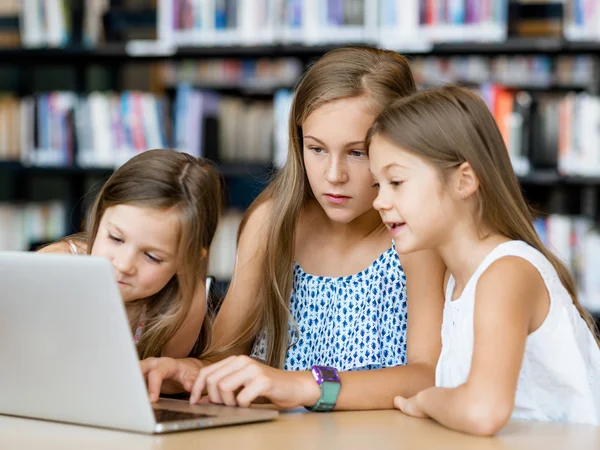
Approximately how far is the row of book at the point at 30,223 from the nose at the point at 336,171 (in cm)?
231

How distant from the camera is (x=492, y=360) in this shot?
44.5 inches

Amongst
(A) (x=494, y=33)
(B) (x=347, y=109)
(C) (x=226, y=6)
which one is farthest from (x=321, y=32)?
(B) (x=347, y=109)

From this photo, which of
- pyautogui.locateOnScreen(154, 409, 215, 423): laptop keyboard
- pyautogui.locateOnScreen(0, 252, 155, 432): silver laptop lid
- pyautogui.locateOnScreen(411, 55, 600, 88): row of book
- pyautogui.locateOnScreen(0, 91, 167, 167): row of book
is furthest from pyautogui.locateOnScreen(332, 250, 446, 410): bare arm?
pyautogui.locateOnScreen(411, 55, 600, 88): row of book

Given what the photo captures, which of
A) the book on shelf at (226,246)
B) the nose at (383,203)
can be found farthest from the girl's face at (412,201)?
the book on shelf at (226,246)

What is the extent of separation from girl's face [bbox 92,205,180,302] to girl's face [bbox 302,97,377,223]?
247 millimetres

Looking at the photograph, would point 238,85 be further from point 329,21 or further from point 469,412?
point 469,412

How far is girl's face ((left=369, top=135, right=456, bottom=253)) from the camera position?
1304mm

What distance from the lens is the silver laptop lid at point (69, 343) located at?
99cm

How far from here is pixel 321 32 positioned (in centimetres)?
319

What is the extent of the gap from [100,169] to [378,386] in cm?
227

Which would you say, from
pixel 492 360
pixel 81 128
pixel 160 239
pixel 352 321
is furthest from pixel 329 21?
pixel 492 360

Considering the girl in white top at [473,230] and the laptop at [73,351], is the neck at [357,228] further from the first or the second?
the laptop at [73,351]

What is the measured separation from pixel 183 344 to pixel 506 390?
65 centimetres

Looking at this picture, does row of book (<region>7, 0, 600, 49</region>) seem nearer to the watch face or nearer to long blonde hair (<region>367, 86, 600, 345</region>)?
long blonde hair (<region>367, 86, 600, 345</region>)
